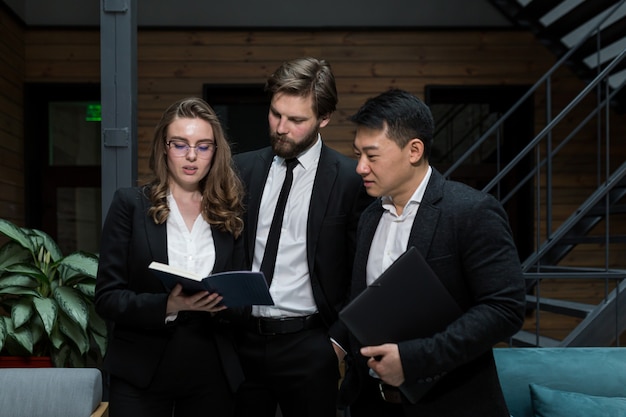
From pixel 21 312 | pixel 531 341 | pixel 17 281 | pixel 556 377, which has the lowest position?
pixel 531 341

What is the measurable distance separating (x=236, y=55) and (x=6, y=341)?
2.99 m

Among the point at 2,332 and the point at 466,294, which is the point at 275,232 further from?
the point at 2,332

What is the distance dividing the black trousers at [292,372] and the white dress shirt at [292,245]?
0.25ft

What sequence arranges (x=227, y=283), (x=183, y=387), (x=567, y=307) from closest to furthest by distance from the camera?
(x=227, y=283)
(x=183, y=387)
(x=567, y=307)

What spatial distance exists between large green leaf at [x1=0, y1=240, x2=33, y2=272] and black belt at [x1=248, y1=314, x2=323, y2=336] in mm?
1233

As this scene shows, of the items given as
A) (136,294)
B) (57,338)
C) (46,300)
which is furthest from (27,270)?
(136,294)

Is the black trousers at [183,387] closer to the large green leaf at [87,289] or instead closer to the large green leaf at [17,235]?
the large green leaf at [87,289]

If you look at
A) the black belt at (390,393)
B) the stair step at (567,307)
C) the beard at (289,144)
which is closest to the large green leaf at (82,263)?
the beard at (289,144)

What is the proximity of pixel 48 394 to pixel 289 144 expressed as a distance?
1074 millimetres

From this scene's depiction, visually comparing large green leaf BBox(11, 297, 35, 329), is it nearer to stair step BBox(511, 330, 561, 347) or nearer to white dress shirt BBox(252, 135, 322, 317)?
white dress shirt BBox(252, 135, 322, 317)

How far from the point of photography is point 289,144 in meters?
1.77

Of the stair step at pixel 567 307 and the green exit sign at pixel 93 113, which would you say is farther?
the green exit sign at pixel 93 113

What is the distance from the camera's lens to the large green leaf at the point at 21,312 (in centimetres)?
229

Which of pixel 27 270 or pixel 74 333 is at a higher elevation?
pixel 27 270
